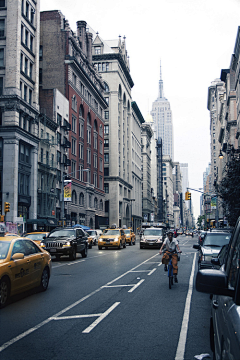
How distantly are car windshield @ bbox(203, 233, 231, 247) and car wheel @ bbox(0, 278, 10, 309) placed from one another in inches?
344

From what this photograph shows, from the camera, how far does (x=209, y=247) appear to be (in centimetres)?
1552

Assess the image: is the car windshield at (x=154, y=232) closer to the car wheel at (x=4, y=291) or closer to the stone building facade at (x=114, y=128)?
the car wheel at (x=4, y=291)

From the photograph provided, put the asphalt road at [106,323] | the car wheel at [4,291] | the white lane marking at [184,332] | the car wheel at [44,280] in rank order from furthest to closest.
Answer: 1. the car wheel at [44,280]
2. the car wheel at [4,291]
3. the asphalt road at [106,323]
4. the white lane marking at [184,332]

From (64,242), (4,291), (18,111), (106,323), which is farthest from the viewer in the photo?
(18,111)

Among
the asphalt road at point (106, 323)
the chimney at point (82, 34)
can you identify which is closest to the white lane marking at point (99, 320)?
the asphalt road at point (106, 323)

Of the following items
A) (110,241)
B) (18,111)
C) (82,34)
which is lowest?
(110,241)

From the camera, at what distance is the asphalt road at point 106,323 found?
630 centimetres

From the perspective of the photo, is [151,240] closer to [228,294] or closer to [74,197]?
[74,197]

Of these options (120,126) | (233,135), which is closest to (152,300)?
(233,135)

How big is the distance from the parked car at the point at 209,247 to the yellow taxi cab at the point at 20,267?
5145 millimetres

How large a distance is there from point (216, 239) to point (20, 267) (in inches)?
346

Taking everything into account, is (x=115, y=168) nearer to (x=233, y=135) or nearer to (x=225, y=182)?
(x=233, y=135)

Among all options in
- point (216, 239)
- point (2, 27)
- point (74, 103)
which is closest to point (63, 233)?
point (216, 239)

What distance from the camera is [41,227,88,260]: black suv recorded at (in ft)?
75.0
